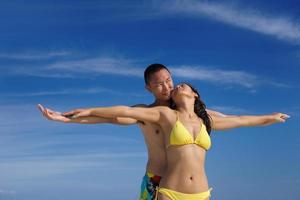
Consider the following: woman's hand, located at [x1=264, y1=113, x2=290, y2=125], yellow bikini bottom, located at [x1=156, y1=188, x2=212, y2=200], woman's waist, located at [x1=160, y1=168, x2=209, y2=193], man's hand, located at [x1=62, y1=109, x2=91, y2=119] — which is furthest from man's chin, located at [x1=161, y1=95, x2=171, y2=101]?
woman's hand, located at [x1=264, y1=113, x2=290, y2=125]

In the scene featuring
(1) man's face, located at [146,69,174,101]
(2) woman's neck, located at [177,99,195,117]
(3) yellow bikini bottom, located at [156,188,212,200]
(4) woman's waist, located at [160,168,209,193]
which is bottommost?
(3) yellow bikini bottom, located at [156,188,212,200]

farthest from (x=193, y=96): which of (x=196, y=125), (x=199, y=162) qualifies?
(x=199, y=162)

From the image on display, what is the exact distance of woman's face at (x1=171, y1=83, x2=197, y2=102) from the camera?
884 centimetres

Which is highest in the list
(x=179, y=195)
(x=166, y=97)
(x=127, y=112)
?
(x=166, y=97)

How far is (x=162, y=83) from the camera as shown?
8891 millimetres

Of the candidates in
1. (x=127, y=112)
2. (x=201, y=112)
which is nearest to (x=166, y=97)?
(x=201, y=112)

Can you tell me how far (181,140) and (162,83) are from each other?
108 centimetres

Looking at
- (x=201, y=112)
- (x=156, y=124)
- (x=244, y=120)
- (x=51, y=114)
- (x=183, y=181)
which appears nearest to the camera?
(x=51, y=114)

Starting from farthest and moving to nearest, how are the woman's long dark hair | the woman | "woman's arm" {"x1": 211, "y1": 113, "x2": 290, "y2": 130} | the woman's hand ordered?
1. the woman's hand
2. "woman's arm" {"x1": 211, "y1": 113, "x2": 290, "y2": 130}
3. the woman's long dark hair
4. the woman

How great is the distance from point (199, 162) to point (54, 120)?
2.48 m

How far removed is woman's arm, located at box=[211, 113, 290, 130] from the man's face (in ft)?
3.96

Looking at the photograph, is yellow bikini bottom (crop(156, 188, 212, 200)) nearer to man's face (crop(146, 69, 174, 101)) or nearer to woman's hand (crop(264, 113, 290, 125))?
man's face (crop(146, 69, 174, 101))

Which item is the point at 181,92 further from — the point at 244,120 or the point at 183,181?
the point at 244,120

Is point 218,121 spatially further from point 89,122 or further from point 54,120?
point 54,120
